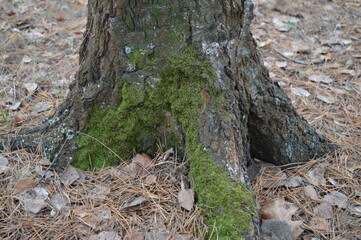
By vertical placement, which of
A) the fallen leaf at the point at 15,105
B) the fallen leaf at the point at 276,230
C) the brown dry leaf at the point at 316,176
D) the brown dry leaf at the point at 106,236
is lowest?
the brown dry leaf at the point at 316,176

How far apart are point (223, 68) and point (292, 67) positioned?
215cm

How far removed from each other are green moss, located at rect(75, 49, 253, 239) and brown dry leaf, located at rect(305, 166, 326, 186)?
2.22ft

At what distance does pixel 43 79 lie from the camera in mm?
3590

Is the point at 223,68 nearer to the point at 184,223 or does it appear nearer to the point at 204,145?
the point at 204,145

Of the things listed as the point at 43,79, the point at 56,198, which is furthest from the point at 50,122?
the point at 43,79

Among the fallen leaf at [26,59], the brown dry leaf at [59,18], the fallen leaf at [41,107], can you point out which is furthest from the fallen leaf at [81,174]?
the brown dry leaf at [59,18]

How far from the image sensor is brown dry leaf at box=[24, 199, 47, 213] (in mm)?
2090

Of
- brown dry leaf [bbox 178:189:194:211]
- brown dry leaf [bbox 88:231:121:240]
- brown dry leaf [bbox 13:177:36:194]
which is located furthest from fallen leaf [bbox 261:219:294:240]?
brown dry leaf [bbox 13:177:36:194]

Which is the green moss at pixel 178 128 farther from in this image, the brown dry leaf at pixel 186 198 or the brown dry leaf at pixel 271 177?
the brown dry leaf at pixel 271 177

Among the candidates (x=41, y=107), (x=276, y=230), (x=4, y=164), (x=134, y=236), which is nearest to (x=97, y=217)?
(x=134, y=236)

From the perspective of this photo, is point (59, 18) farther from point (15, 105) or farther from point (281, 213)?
point (281, 213)

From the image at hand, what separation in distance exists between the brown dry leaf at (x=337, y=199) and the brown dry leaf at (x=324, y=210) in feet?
0.15

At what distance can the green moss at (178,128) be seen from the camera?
1945mm

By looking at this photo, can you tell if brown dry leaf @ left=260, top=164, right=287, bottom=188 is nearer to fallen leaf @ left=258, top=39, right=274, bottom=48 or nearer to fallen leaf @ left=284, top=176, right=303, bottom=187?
fallen leaf @ left=284, top=176, right=303, bottom=187
